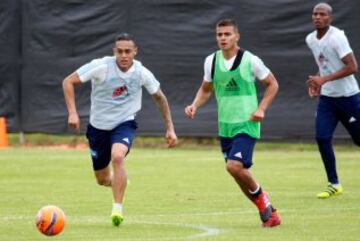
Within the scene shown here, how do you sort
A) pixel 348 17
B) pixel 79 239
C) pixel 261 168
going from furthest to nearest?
pixel 348 17
pixel 261 168
pixel 79 239

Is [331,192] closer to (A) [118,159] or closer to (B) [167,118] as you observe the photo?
(B) [167,118]

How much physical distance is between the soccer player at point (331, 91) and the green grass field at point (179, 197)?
535 mm

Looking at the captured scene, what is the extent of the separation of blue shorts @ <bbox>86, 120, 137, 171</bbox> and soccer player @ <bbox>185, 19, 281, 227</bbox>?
78 cm

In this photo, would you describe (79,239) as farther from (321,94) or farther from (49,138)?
(49,138)

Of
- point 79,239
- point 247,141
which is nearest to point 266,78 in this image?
point 247,141

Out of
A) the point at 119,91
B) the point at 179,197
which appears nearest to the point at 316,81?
the point at 179,197

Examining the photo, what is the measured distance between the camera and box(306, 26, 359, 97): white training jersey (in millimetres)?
13656

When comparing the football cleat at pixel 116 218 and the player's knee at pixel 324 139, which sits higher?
the football cleat at pixel 116 218

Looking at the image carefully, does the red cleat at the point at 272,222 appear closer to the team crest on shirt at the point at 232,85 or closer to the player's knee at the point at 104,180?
the team crest on shirt at the point at 232,85

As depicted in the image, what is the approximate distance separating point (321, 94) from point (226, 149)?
3.26m

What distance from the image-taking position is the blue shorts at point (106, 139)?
11.6 m

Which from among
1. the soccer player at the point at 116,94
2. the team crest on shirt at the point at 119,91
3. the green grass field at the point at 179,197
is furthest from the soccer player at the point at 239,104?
the team crest on shirt at the point at 119,91

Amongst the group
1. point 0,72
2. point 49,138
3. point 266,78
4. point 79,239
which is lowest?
point 49,138

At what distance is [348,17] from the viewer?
2072 centimetres
